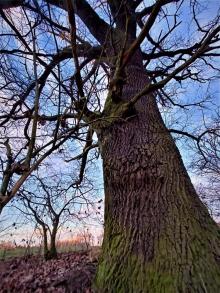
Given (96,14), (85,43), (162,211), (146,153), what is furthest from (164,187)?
(96,14)

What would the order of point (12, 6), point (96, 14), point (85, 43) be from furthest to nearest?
point (96, 14)
point (85, 43)
point (12, 6)

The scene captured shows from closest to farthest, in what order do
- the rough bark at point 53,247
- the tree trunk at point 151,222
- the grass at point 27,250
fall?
the tree trunk at point 151,222 → the rough bark at point 53,247 → the grass at point 27,250

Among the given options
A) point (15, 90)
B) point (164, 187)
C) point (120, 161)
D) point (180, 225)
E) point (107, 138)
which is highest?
point (15, 90)

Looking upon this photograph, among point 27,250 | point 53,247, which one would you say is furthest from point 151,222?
point 27,250

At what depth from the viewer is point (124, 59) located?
10.0ft

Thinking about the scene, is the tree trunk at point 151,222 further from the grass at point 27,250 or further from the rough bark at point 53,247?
the grass at point 27,250

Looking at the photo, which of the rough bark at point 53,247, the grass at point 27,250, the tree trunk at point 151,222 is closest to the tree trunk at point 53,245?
the rough bark at point 53,247

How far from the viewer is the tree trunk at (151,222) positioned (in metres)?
2.09

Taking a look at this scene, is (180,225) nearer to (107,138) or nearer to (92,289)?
(92,289)

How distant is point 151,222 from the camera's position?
7.85 ft

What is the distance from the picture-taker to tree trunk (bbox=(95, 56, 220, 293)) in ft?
6.84

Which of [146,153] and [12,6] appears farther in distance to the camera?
[12,6]

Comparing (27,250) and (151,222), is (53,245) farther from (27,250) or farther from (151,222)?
(151,222)

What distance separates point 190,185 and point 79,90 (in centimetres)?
137
